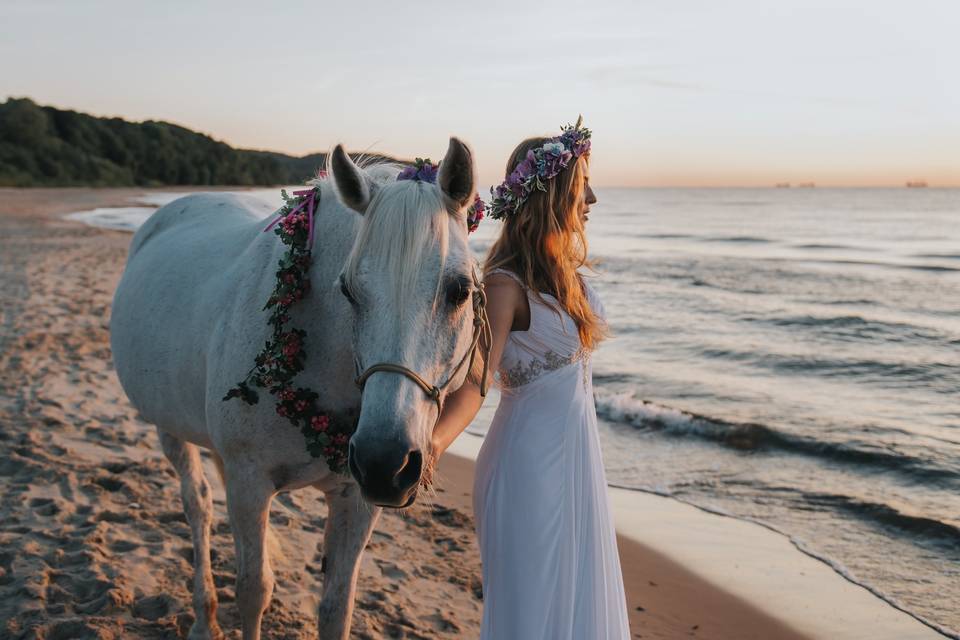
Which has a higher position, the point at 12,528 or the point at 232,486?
the point at 232,486

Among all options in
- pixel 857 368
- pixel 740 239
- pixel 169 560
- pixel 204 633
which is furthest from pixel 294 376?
pixel 740 239

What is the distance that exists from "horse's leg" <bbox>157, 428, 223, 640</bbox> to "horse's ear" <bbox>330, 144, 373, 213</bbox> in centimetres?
227

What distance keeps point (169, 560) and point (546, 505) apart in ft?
8.11

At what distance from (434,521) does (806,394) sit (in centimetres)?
612

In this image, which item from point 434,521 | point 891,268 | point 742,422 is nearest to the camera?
point 434,521

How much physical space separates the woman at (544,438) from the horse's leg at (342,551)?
512 mm

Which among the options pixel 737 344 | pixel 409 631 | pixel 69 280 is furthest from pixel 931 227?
pixel 409 631

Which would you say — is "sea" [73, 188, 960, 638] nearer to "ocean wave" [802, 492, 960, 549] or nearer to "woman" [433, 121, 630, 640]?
"ocean wave" [802, 492, 960, 549]

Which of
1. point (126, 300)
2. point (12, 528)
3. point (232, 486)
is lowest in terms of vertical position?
point (12, 528)

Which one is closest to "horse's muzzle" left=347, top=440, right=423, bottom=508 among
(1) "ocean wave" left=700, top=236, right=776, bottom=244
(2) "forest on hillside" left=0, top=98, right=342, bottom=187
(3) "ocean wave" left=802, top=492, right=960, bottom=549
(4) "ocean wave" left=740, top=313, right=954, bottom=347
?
(3) "ocean wave" left=802, top=492, right=960, bottom=549

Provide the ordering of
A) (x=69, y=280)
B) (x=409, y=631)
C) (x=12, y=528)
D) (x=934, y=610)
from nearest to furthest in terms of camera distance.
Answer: (x=409, y=631)
(x=12, y=528)
(x=934, y=610)
(x=69, y=280)

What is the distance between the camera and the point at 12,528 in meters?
3.95

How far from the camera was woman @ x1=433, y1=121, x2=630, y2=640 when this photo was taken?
2.34 m

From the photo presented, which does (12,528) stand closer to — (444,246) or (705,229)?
A: (444,246)
